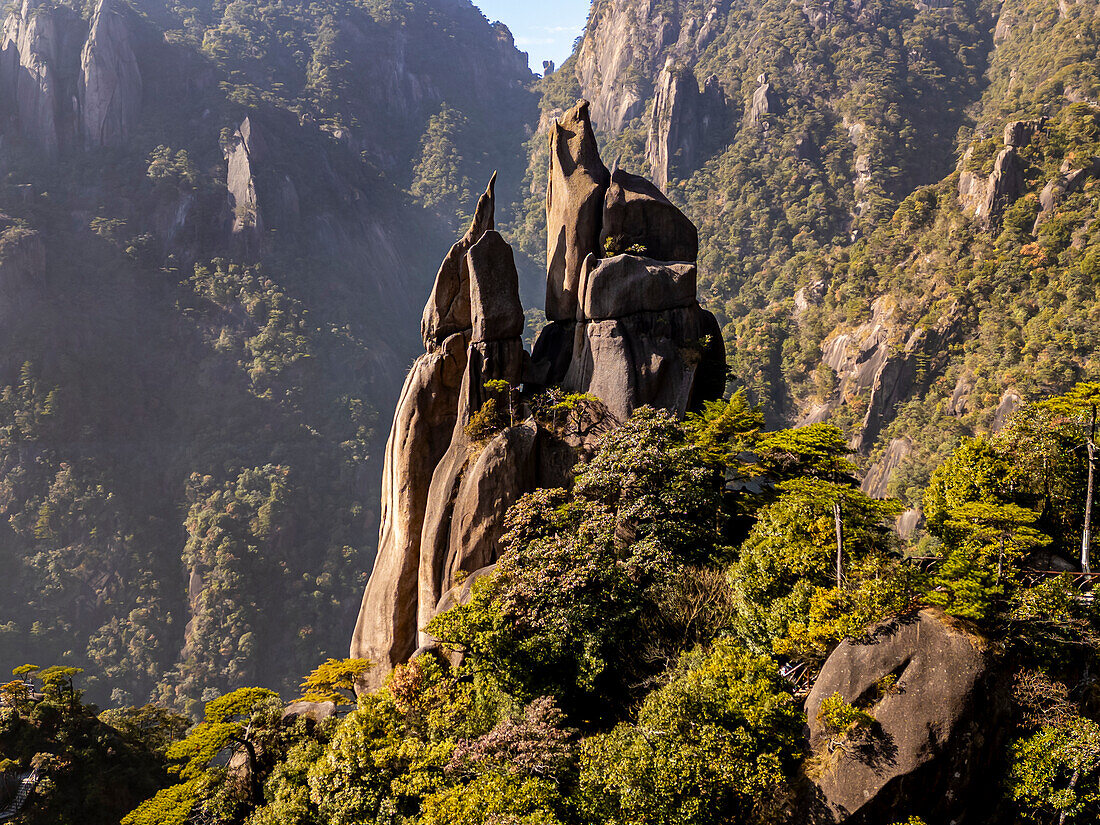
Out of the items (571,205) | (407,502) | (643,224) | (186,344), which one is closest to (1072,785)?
(407,502)

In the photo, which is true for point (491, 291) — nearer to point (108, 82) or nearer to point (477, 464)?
point (477, 464)

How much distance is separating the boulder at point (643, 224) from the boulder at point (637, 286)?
131 centimetres

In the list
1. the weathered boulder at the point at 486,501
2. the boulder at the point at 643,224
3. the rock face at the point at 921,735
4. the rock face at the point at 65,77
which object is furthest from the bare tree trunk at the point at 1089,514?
the rock face at the point at 65,77

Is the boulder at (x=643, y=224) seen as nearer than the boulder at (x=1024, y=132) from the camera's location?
Yes

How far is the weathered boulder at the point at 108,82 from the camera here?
7988 cm

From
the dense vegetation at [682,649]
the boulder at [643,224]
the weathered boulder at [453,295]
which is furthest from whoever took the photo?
the boulder at [643,224]

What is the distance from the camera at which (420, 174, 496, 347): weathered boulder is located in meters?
19.7

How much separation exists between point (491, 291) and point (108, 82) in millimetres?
93697

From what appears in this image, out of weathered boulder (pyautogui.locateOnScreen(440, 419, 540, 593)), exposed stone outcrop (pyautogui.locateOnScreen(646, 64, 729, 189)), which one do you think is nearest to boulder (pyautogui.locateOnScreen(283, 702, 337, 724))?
weathered boulder (pyautogui.locateOnScreen(440, 419, 540, 593))

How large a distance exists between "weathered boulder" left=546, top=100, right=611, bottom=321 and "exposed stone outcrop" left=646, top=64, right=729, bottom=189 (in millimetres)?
74539

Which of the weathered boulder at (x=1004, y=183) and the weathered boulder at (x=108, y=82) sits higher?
the weathered boulder at (x=108, y=82)

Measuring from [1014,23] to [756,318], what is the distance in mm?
55931

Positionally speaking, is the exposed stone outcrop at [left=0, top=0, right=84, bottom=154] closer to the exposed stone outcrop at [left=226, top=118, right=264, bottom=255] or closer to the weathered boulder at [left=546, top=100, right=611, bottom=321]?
the exposed stone outcrop at [left=226, top=118, right=264, bottom=255]

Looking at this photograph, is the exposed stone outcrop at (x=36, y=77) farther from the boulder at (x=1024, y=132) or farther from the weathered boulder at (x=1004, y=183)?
the boulder at (x=1024, y=132)
